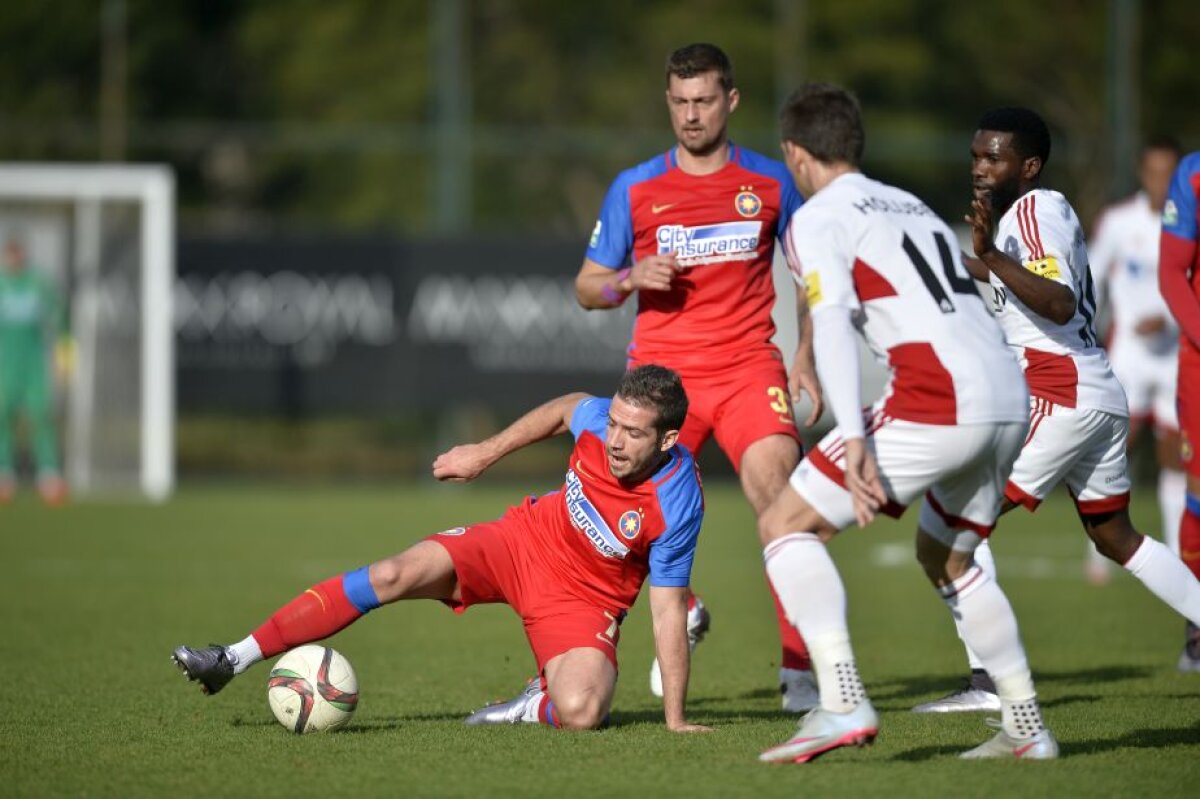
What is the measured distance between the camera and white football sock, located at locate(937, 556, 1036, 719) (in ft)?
18.0

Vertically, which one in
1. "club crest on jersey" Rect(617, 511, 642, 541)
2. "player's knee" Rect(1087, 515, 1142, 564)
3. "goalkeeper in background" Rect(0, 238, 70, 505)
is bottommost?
"goalkeeper in background" Rect(0, 238, 70, 505)

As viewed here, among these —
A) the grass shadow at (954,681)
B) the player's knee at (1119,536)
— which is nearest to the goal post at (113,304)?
the grass shadow at (954,681)

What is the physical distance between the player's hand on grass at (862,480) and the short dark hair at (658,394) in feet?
3.31

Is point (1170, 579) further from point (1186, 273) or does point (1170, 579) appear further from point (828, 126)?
point (828, 126)

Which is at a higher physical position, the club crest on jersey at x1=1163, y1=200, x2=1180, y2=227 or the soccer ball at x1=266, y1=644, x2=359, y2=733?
the club crest on jersey at x1=1163, y1=200, x2=1180, y2=227

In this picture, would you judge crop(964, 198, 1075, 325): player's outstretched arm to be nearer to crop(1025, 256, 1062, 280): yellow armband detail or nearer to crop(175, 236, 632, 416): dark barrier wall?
crop(1025, 256, 1062, 280): yellow armband detail

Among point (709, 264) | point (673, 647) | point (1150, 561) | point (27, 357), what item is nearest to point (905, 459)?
point (673, 647)

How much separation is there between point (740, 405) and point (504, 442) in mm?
1217

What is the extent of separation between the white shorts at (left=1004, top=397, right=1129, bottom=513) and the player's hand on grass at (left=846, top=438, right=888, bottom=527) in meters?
1.53

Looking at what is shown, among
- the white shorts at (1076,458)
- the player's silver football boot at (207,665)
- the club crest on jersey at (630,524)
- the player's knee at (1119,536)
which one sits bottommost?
the player's silver football boot at (207,665)

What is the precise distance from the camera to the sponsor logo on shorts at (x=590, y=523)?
6496mm

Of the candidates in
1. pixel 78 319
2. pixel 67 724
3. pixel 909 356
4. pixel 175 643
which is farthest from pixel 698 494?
pixel 78 319

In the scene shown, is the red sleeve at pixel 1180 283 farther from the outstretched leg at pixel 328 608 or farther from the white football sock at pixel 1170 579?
the outstretched leg at pixel 328 608

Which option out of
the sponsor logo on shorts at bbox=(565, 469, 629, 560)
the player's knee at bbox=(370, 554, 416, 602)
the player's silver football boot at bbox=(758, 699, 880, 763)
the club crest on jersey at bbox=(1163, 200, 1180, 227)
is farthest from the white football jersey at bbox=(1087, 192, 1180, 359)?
the player's silver football boot at bbox=(758, 699, 880, 763)
